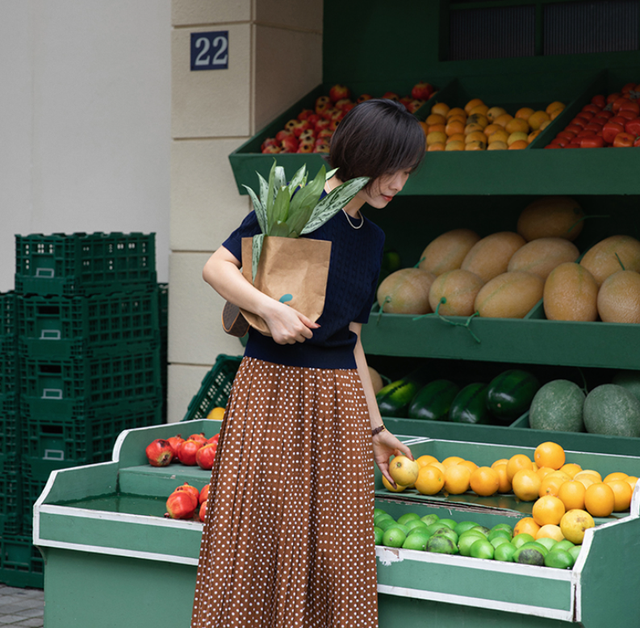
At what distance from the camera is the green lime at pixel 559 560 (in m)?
2.38

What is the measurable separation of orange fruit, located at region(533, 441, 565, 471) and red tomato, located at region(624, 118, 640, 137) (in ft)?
5.11

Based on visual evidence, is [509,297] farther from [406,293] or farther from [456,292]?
[406,293]

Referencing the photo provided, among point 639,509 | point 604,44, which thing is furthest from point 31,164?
point 639,509

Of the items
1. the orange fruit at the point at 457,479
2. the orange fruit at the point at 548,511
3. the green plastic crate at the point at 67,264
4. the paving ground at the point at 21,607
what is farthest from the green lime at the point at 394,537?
the green plastic crate at the point at 67,264

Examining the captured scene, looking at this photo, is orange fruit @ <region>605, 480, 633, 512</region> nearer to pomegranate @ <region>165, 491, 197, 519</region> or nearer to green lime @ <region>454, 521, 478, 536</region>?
green lime @ <region>454, 521, 478, 536</region>

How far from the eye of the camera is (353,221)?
91.4 inches

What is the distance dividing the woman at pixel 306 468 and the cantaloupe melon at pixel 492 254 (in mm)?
2193

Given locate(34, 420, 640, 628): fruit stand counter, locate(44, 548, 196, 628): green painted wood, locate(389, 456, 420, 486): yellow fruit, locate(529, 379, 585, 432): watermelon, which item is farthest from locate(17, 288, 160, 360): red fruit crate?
locate(529, 379, 585, 432): watermelon

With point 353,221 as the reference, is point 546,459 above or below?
below

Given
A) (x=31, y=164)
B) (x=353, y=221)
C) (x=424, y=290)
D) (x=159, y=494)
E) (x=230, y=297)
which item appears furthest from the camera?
(x=31, y=164)

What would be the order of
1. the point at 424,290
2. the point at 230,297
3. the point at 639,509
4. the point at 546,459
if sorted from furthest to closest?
1. the point at 424,290
2. the point at 546,459
3. the point at 639,509
4. the point at 230,297

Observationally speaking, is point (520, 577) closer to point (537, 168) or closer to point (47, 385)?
point (537, 168)

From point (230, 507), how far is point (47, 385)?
95.6 inches

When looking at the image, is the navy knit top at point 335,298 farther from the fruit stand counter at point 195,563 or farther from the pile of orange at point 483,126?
the pile of orange at point 483,126
